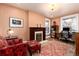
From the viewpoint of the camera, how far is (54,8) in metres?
3.17

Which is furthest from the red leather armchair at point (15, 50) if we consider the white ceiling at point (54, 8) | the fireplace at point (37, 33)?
the white ceiling at point (54, 8)

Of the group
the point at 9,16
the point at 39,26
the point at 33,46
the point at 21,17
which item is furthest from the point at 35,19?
the point at 33,46

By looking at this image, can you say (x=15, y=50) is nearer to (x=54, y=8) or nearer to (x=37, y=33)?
(x=37, y=33)

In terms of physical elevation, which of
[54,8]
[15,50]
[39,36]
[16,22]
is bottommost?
[15,50]

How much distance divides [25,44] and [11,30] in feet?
2.03

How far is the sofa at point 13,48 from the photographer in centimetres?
285

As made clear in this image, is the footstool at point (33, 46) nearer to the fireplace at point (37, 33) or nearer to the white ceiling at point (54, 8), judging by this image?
the fireplace at point (37, 33)

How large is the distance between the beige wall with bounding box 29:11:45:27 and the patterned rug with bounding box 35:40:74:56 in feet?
2.04

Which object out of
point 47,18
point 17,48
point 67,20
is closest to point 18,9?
point 47,18

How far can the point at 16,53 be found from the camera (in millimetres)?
3057

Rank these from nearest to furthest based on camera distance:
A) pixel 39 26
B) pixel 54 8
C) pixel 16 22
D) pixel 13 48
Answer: pixel 13 48, pixel 54 8, pixel 16 22, pixel 39 26

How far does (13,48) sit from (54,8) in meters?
1.62

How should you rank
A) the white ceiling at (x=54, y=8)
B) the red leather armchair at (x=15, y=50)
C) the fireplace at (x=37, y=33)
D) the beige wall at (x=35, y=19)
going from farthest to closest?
the fireplace at (x=37, y=33) < the beige wall at (x=35, y=19) < the white ceiling at (x=54, y=8) < the red leather armchair at (x=15, y=50)

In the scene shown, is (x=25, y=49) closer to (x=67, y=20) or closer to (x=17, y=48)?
(x=17, y=48)
